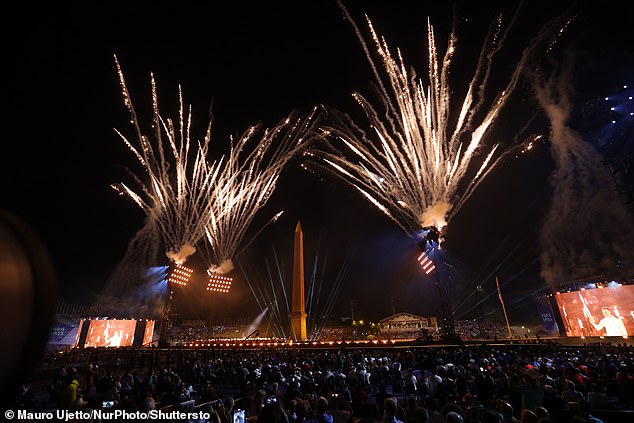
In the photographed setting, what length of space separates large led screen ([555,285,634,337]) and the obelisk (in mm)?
37896

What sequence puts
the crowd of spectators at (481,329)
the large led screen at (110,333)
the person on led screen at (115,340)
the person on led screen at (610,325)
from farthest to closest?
the person on led screen at (115,340), the crowd of spectators at (481,329), the large led screen at (110,333), the person on led screen at (610,325)

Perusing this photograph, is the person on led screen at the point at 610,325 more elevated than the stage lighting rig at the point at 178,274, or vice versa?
the stage lighting rig at the point at 178,274

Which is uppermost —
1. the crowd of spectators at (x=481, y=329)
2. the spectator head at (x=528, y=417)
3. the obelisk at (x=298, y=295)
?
the obelisk at (x=298, y=295)

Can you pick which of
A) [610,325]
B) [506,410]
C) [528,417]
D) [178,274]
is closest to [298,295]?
[178,274]

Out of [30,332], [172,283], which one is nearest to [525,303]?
[172,283]

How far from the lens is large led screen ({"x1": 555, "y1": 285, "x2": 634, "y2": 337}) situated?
3472cm

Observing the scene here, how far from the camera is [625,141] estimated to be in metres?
25.4

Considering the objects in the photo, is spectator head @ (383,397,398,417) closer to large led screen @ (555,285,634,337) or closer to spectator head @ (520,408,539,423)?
spectator head @ (520,408,539,423)

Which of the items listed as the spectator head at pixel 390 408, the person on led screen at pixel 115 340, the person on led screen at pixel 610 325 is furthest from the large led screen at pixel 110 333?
the person on led screen at pixel 610 325

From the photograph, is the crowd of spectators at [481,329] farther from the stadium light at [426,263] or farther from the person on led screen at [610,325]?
the stadium light at [426,263]

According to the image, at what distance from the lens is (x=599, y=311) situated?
37344 millimetres

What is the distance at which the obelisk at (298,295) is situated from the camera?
51.9 meters

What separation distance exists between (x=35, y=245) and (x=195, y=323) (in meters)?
84.4

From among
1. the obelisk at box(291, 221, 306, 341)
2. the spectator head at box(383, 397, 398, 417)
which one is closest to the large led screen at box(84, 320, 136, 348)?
the obelisk at box(291, 221, 306, 341)
